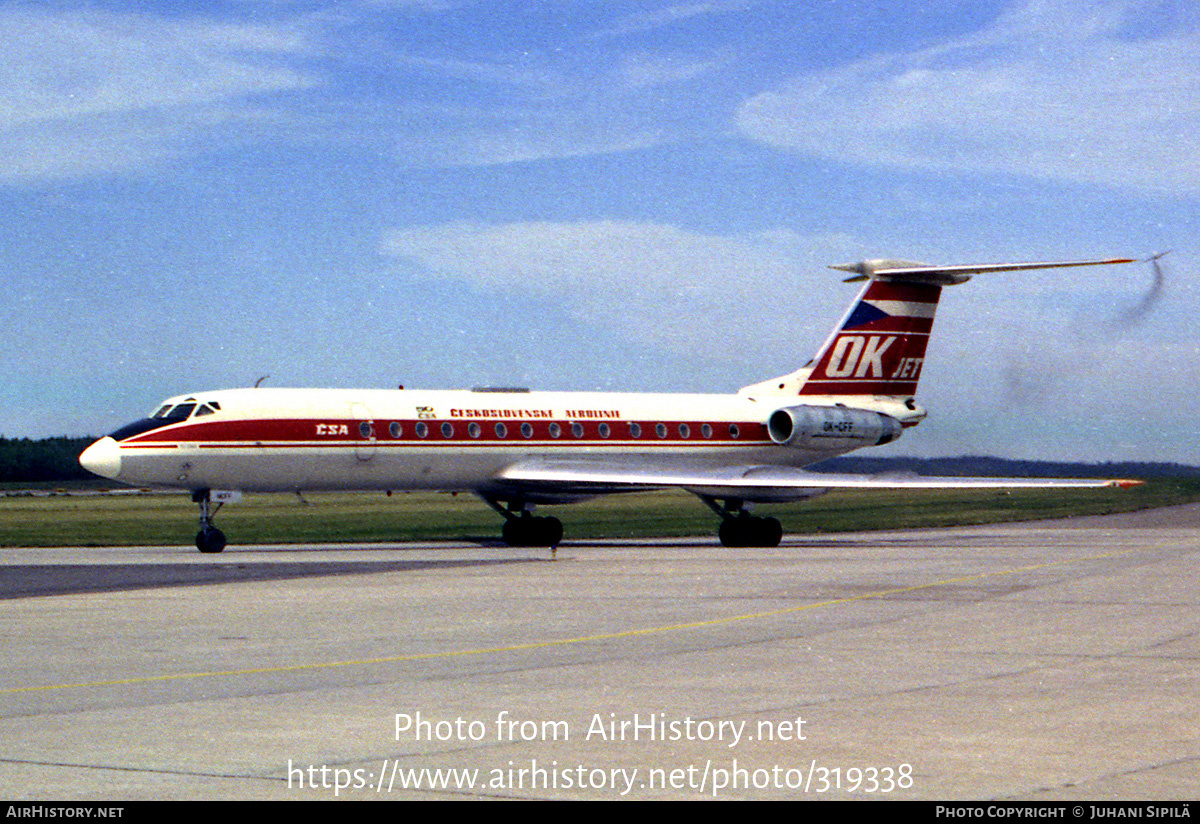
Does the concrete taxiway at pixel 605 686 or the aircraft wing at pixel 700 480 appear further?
the aircraft wing at pixel 700 480

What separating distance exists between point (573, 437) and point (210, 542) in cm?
990

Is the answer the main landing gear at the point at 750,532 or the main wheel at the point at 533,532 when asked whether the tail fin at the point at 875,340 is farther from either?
the main wheel at the point at 533,532

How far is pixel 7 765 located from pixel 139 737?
38.8 inches

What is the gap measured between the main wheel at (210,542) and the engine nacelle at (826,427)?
50.1 ft

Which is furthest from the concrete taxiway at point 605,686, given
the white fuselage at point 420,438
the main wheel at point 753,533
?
the main wheel at point 753,533

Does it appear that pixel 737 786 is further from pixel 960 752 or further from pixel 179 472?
pixel 179 472

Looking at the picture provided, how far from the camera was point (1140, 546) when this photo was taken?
30297 mm

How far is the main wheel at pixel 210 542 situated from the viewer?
98.6ft

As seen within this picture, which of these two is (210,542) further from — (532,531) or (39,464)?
(39,464)

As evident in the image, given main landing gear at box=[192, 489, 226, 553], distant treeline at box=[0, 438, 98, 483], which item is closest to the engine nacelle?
main landing gear at box=[192, 489, 226, 553]

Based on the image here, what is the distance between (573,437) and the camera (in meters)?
36.5

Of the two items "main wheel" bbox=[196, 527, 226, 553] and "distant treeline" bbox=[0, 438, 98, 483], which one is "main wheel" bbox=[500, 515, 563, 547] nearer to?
"main wheel" bbox=[196, 527, 226, 553]

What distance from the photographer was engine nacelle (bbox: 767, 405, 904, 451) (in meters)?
38.4

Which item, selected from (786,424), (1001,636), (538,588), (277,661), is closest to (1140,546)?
(786,424)
